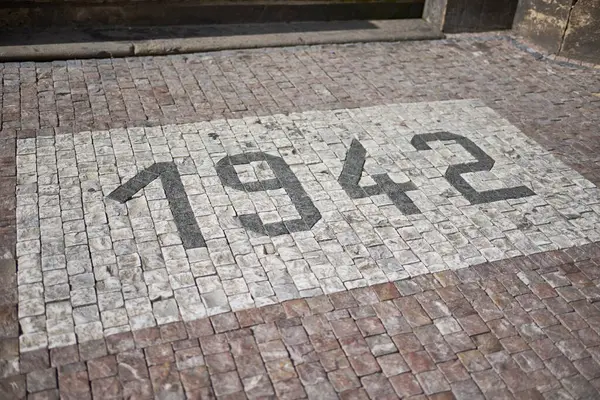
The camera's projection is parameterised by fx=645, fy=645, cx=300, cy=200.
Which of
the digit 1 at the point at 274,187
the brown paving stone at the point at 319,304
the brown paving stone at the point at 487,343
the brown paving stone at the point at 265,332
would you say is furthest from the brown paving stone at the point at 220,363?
the brown paving stone at the point at 487,343

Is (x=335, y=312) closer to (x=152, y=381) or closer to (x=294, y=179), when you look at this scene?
(x=152, y=381)

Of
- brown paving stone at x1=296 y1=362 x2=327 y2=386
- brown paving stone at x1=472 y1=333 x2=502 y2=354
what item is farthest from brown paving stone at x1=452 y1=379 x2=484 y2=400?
brown paving stone at x1=296 y1=362 x2=327 y2=386

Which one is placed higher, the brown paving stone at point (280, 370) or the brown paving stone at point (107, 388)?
the brown paving stone at point (280, 370)

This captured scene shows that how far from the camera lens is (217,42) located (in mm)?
9195

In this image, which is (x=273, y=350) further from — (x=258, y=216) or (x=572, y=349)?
(x=572, y=349)

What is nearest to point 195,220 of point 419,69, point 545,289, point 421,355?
point 421,355

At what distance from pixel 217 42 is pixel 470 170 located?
429 centimetres

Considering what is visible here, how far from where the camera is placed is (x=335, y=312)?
484 centimetres

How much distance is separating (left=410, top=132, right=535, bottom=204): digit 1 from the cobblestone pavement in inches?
1.0

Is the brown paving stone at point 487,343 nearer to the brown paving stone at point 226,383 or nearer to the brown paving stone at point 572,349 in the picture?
the brown paving stone at point 572,349

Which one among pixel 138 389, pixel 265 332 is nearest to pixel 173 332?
pixel 138 389

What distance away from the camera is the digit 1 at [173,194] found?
5.49 meters

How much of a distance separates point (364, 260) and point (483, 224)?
131 centimetres

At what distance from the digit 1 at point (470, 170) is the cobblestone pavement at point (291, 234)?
25 mm
